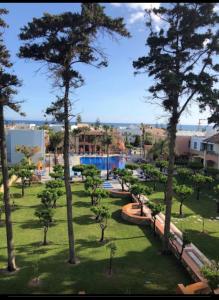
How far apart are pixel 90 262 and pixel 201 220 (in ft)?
34.3

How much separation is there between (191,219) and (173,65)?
12.4 m

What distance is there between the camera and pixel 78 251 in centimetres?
1817

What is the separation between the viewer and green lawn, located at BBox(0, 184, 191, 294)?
1388 centimetres

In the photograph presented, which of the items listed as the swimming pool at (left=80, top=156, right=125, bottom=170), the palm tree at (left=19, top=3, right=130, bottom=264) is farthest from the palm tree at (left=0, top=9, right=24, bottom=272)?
the swimming pool at (left=80, top=156, right=125, bottom=170)

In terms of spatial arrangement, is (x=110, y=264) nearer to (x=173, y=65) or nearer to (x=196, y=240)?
(x=196, y=240)

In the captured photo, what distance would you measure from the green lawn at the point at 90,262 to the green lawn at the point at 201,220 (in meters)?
2.28

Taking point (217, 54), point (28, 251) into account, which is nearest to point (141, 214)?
point (28, 251)

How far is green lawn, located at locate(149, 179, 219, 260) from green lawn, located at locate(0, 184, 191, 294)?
2.28 metres

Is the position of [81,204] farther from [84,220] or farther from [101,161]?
[101,161]

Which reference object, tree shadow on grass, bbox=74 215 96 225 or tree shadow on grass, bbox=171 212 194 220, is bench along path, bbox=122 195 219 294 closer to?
tree shadow on grass, bbox=171 212 194 220

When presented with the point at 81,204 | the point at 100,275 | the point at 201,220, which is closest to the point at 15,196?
the point at 81,204

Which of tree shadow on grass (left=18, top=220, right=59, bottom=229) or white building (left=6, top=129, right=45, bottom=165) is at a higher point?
white building (left=6, top=129, right=45, bottom=165)

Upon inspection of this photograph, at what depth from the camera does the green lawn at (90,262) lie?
1388 centimetres

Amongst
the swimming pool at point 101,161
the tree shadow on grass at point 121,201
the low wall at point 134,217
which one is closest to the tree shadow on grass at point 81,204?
the tree shadow on grass at point 121,201
